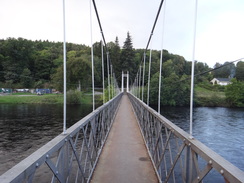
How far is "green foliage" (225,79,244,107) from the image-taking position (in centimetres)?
3094

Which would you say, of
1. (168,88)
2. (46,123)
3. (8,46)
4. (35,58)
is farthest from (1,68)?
(168,88)

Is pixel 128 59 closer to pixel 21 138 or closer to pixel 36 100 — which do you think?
pixel 36 100

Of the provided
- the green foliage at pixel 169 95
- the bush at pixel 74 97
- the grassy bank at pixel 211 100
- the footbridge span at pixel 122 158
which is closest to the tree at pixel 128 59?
the green foliage at pixel 169 95

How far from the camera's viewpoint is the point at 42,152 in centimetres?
101

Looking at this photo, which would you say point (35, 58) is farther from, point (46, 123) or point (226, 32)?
point (226, 32)

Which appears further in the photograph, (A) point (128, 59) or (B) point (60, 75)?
(A) point (128, 59)

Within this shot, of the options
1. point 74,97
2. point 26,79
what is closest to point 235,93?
point 74,97

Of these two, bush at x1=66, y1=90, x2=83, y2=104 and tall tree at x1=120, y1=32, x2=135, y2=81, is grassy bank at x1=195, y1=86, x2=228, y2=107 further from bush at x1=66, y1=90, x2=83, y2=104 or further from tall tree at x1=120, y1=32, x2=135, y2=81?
bush at x1=66, y1=90, x2=83, y2=104

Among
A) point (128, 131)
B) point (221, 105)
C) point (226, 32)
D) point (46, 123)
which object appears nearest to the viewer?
point (226, 32)

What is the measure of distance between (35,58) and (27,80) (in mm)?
4276

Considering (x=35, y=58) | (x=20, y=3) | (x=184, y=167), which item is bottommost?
(x=184, y=167)

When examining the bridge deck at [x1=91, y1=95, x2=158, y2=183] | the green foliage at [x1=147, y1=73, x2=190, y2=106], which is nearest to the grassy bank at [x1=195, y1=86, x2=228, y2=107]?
the green foliage at [x1=147, y1=73, x2=190, y2=106]

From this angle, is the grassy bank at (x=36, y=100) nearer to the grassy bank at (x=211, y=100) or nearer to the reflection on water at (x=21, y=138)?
the reflection on water at (x=21, y=138)

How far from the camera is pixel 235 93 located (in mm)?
31438
